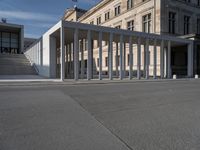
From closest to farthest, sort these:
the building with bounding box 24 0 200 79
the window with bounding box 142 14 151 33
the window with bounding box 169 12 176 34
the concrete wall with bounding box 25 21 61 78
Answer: the concrete wall with bounding box 25 21 61 78, the building with bounding box 24 0 200 79, the window with bounding box 169 12 176 34, the window with bounding box 142 14 151 33

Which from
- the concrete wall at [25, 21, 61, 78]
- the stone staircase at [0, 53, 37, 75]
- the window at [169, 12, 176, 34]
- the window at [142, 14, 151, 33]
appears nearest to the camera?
the concrete wall at [25, 21, 61, 78]

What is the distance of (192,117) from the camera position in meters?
6.06

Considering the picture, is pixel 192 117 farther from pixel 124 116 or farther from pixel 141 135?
pixel 141 135

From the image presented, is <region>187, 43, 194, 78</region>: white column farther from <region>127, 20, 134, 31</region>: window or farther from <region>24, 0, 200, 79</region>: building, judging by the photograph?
<region>127, 20, 134, 31</region>: window

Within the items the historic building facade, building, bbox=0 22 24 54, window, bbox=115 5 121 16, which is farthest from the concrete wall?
building, bbox=0 22 24 54

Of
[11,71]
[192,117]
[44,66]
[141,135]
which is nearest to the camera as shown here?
[141,135]

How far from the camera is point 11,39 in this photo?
1950 inches

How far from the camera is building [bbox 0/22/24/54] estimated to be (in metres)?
47.2

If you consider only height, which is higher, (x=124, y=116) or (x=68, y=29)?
(x=68, y=29)

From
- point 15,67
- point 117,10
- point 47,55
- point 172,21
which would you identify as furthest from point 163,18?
point 15,67

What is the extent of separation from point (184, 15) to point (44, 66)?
25216 mm

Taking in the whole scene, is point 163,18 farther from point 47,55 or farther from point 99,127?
point 99,127

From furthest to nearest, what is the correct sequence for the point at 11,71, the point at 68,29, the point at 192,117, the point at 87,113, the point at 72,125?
the point at 11,71
the point at 68,29
the point at 87,113
the point at 192,117
the point at 72,125

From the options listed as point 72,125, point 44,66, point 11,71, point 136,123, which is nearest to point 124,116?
point 136,123
